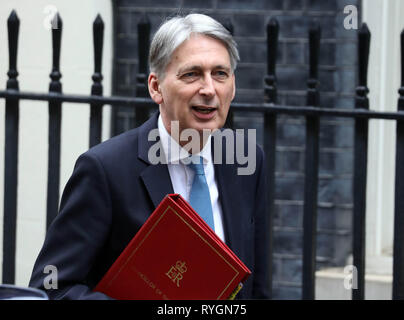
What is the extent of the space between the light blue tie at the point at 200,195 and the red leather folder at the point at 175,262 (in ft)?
1.29

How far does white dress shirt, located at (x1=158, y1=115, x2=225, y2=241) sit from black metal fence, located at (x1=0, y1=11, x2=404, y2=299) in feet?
3.48

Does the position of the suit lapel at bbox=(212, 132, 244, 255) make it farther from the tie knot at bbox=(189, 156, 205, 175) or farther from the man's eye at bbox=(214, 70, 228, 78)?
the man's eye at bbox=(214, 70, 228, 78)

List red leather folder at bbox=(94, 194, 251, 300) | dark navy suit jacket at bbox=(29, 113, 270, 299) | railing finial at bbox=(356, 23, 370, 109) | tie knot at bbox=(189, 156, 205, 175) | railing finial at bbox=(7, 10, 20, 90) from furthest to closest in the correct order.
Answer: railing finial at bbox=(7, 10, 20, 90), railing finial at bbox=(356, 23, 370, 109), tie knot at bbox=(189, 156, 205, 175), dark navy suit jacket at bbox=(29, 113, 270, 299), red leather folder at bbox=(94, 194, 251, 300)

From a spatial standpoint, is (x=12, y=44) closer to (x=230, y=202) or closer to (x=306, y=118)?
(x=306, y=118)

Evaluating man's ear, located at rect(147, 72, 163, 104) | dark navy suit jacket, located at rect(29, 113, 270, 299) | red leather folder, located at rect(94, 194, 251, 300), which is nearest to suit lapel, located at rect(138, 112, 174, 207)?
dark navy suit jacket, located at rect(29, 113, 270, 299)

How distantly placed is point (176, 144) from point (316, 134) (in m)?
1.31

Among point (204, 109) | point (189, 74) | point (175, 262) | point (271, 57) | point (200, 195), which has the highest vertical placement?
point (271, 57)

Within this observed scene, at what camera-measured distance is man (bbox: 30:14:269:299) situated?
2.61m

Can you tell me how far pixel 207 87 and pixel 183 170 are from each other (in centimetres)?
31

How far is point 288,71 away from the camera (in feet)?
17.8

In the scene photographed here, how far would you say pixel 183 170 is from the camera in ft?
9.29

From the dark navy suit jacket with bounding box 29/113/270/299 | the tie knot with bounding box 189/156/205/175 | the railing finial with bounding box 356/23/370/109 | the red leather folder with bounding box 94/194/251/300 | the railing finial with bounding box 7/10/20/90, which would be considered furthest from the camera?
the railing finial with bounding box 7/10/20/90

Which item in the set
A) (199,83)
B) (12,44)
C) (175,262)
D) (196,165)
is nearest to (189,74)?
(199,83)

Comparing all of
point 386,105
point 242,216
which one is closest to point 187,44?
point 242,216
